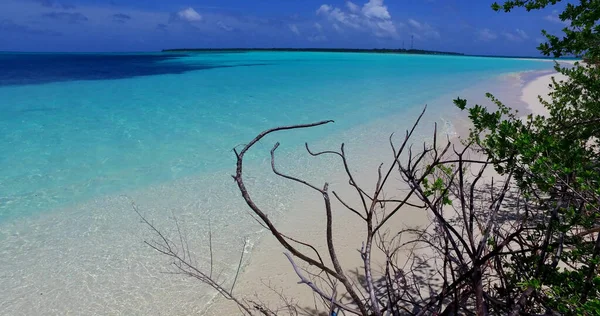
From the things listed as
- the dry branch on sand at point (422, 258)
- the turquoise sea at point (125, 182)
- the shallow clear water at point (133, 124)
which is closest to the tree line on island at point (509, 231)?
the dry branch on sand at point (422, 258)

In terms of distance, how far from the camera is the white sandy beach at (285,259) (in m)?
3.25

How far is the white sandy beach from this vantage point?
3.25 m

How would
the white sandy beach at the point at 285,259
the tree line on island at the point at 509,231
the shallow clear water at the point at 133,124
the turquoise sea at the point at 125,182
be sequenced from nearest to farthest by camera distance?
1. the tree line on island at the point at 509,231
2. the white sandy beach at the point at 285,259
3. the turquoise sea at the point at 125,182
4. the shallow clear water at the point at 133,124

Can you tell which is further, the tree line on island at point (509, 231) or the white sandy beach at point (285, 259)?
the white sandy beach at point (285, 259)

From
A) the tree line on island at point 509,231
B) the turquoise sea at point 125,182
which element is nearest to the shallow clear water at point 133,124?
the turquoise sea at point 125,182

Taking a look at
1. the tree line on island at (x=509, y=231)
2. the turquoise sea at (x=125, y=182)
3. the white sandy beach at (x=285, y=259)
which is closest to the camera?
the tree line on island at (x=509, y=231)

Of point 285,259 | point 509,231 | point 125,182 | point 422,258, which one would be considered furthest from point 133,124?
point 509,231

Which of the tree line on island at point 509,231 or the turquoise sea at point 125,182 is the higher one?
the tree line on island at point 509,231

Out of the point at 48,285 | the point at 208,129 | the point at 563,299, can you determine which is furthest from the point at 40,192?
the point at 563,299

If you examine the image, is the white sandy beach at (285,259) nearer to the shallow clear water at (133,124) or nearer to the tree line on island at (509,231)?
the tree line on island at (509,231)

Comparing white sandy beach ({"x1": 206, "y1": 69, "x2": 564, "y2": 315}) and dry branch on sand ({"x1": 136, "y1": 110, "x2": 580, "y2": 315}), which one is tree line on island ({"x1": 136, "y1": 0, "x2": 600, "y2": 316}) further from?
white sandy beach ({"x1": 206, "y1": 69, "x2": 564, "y2": 315})

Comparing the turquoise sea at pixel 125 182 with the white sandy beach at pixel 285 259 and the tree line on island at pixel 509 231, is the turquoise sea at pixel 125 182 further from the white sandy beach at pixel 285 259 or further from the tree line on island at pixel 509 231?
the tree line on island at pixel 509 231

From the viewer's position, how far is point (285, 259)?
382 centimetres

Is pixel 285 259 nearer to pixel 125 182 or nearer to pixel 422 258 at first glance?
pixel 422 258
